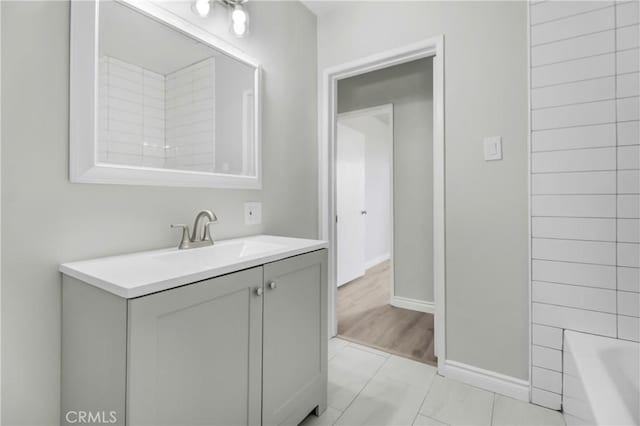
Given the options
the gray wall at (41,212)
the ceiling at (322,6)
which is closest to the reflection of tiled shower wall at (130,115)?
the gray wall at (41,212)

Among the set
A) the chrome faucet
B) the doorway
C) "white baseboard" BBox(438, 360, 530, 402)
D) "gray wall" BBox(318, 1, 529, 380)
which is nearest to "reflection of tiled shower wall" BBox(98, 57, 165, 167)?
the chrome faucet

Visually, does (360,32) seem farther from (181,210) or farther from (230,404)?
(230,404)

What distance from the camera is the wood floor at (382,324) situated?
84.7 inches

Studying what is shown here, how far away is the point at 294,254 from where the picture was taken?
4.16 ft

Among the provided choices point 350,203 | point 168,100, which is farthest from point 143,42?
point 350,203

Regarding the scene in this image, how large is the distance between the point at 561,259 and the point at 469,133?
0.77 m

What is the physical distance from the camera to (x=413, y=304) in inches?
114

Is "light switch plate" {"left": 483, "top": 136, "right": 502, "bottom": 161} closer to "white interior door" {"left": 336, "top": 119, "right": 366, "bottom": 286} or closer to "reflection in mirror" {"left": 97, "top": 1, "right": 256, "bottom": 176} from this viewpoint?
"reflection in mirror" {"left": 97, "top": 1, "right": 256, "bottom": 176}

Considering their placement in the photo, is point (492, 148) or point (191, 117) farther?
point (492, 148)

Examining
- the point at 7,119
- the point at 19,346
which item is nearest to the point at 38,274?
the point at 19,346

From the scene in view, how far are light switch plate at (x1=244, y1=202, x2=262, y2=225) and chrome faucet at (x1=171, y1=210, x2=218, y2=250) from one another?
0.27 meters

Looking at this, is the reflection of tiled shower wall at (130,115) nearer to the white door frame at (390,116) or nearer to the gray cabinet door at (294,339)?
the gray cabinet door at (294,339)

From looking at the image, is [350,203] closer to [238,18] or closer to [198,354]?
[238,18]

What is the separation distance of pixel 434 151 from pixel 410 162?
107 centimetres
